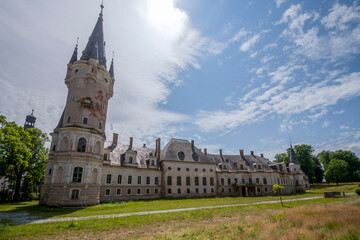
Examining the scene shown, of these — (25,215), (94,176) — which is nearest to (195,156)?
(94,176)

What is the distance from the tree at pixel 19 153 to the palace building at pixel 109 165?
5.88 meters

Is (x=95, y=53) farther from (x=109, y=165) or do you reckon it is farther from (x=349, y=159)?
(x=349, y=159)

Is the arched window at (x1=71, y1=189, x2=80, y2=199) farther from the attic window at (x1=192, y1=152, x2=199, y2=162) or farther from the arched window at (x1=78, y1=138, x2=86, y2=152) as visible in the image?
the attic window at (x1=192, y1=152, x2=199, y2=162)

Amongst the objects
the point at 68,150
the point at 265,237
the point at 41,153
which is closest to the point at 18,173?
the point at 41,153

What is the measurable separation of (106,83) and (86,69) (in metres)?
3.72

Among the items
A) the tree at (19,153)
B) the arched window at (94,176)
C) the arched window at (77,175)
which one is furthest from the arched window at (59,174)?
the tree at (19,153)

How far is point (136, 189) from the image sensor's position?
35.2 meters

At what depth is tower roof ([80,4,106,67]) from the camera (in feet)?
103

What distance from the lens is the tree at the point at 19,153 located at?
28.6 meters

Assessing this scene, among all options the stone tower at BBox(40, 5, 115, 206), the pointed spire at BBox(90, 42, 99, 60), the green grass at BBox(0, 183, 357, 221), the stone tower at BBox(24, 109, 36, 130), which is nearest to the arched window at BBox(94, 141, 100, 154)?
the stone tower at BBox(40, 5, 115, 206)

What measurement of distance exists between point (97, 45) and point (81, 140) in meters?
16.8

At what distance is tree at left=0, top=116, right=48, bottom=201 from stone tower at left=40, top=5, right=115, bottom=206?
19.3 ft

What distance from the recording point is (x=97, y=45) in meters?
32.3

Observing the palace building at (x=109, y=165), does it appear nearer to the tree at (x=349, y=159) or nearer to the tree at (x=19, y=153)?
the tree at (x=19, y=153)
